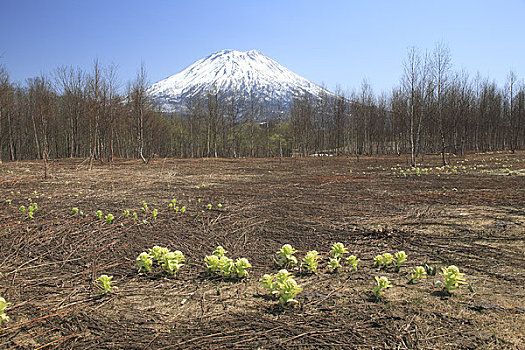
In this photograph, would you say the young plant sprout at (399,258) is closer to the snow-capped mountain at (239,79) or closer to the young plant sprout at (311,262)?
the young plant sprout at (311,262)

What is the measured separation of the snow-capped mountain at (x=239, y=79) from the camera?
12281 cm

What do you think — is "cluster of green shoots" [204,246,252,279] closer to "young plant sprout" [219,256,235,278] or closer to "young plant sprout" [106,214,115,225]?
"young plant sprout" [219,256,235,278]

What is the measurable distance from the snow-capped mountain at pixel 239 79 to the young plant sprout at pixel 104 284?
118 m

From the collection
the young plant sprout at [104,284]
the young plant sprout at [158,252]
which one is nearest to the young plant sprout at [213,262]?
the young plant sprout at [158,252]

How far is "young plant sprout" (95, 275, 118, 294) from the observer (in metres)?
2.91

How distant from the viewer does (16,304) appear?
2803 millimetres

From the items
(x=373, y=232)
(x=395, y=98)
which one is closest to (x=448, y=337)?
(x=373, y=232)

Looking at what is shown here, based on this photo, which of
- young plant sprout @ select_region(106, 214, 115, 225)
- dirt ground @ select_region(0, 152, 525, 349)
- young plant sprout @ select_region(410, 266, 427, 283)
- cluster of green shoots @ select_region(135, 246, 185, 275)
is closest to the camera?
dirt ground @ select_region(0, 152, 525, 349)

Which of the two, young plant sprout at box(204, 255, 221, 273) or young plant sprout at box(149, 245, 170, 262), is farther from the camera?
young plant sprout at box(149, 245, 170, 262)

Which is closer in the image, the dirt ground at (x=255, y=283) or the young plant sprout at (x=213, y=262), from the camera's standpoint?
the dirt ground at (x=255, y=283)

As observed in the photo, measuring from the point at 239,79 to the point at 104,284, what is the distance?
134 meters

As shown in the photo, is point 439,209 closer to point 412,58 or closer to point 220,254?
point 220,254

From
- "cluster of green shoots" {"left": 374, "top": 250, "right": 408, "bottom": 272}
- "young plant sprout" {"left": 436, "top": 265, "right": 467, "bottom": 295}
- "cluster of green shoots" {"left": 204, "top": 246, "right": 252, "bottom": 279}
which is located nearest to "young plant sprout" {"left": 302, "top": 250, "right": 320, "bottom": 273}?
"cluster of green shoots" {"left": 204, "top": 246, "right": 252, "bottom": 279}

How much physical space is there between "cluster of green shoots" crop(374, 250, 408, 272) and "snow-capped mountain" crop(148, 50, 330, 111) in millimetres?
117299
